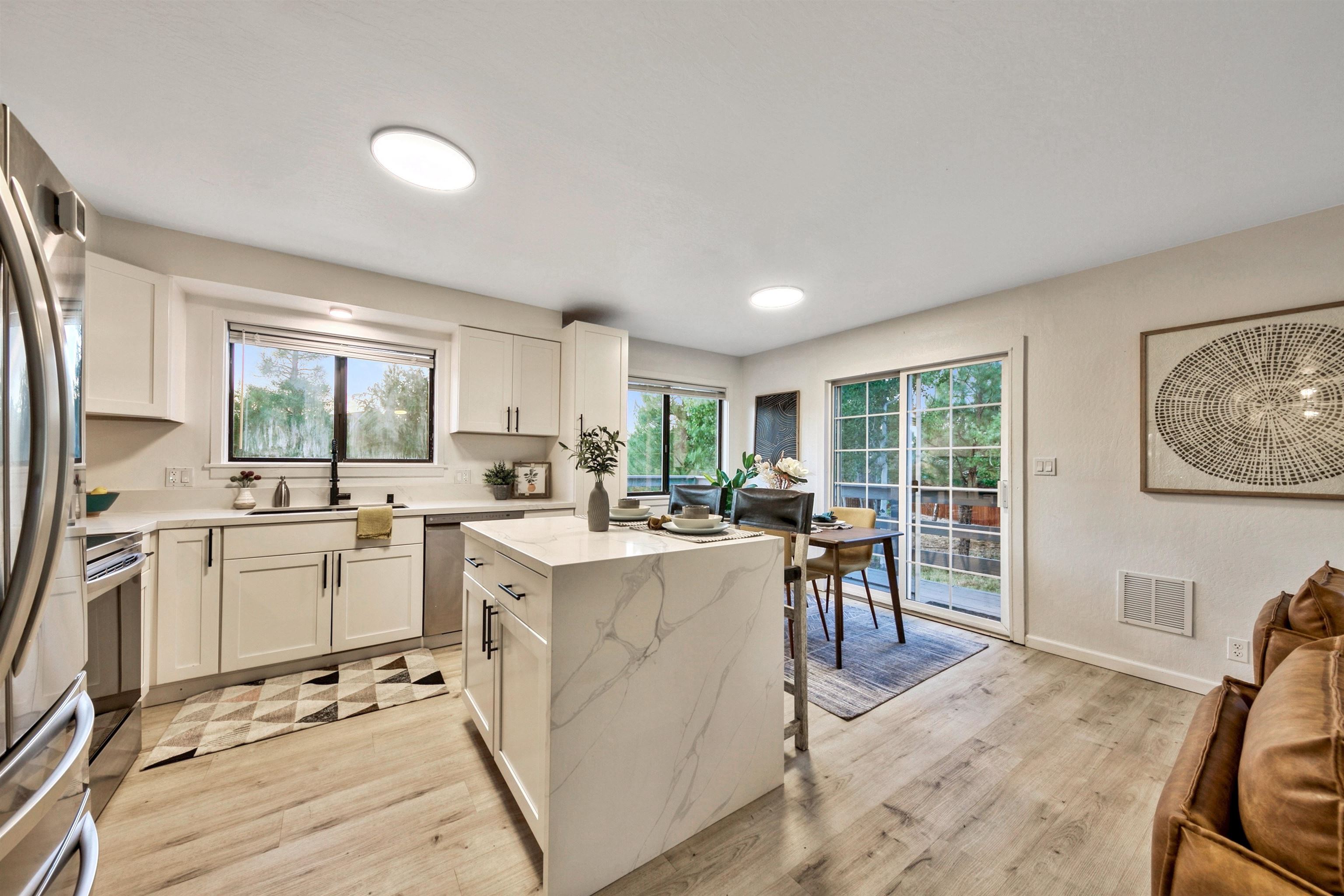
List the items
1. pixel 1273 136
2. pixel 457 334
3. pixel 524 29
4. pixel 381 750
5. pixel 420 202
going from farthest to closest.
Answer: pixel 457 334 < pixel 420 202 < pixel 381 750 < pixel 1273 136 < pixel 524 29

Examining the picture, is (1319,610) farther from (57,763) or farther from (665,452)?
(665,452)

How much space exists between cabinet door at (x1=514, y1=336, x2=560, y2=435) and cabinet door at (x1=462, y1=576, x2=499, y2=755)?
1.90m

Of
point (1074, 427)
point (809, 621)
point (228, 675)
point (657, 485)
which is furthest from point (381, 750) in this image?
point (1074, 427)

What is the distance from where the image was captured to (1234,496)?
2.46m

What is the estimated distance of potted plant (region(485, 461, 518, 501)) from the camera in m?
3.80

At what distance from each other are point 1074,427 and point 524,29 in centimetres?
350

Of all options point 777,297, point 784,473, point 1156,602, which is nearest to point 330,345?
point 777,297

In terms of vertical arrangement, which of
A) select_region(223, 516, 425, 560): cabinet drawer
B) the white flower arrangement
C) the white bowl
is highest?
the white flower arrangement

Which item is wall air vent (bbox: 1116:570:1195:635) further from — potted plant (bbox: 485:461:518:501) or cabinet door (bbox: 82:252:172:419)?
cabinet door (bbox: 82:252:172:419)

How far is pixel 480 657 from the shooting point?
195cm

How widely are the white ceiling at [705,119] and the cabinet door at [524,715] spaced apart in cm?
174

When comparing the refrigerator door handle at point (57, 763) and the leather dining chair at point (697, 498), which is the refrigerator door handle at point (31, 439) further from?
the leather dining chair at point (697, 498)

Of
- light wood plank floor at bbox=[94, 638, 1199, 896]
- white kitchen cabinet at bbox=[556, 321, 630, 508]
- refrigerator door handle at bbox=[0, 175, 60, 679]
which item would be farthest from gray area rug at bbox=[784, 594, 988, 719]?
refrigerator door handle at bbox=[0, 175, 60, 679]

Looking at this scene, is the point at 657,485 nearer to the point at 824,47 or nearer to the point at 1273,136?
the point at 824,47
